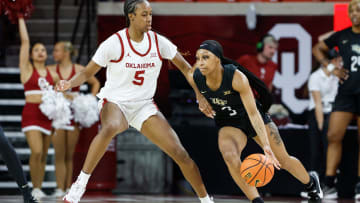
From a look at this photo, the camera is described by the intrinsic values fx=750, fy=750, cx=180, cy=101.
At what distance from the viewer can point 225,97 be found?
6.88 metres

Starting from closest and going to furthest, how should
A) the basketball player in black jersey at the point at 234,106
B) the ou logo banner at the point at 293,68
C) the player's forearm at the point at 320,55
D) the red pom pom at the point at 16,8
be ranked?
the basketball player in black jersey at the point at 234,106
the red pom pom at the point at 16,8
the player's forearm at the point at 320,55
the ou logo banner at the point at 293,68

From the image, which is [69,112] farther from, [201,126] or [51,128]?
[201,126]

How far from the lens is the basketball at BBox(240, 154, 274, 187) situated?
6488 mm

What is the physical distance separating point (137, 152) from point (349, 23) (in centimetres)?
359

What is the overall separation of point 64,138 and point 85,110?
0.48 metres

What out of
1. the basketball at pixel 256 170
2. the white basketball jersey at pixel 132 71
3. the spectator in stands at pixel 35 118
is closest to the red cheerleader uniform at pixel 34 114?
the spectator in stands at pixel 35 118

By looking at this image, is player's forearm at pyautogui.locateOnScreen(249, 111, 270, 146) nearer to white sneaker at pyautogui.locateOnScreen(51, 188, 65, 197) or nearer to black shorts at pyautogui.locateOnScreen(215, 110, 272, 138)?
black shorts at pyautogui.locateOnScreen(215, 110, 272, 138)

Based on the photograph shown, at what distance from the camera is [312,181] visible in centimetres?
788

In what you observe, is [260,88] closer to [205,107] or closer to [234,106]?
[234,106]

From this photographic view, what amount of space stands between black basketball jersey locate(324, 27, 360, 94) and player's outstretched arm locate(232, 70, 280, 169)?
3.37 m

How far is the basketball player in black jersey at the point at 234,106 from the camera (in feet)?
21.7

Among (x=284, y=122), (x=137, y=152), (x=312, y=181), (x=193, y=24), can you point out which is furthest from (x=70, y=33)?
(x=312, y=181)

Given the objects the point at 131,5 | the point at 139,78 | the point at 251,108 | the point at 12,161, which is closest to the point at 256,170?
the point at 251,108

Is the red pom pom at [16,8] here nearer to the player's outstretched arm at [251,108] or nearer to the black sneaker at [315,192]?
the player's outstretched arm at [251,108]
